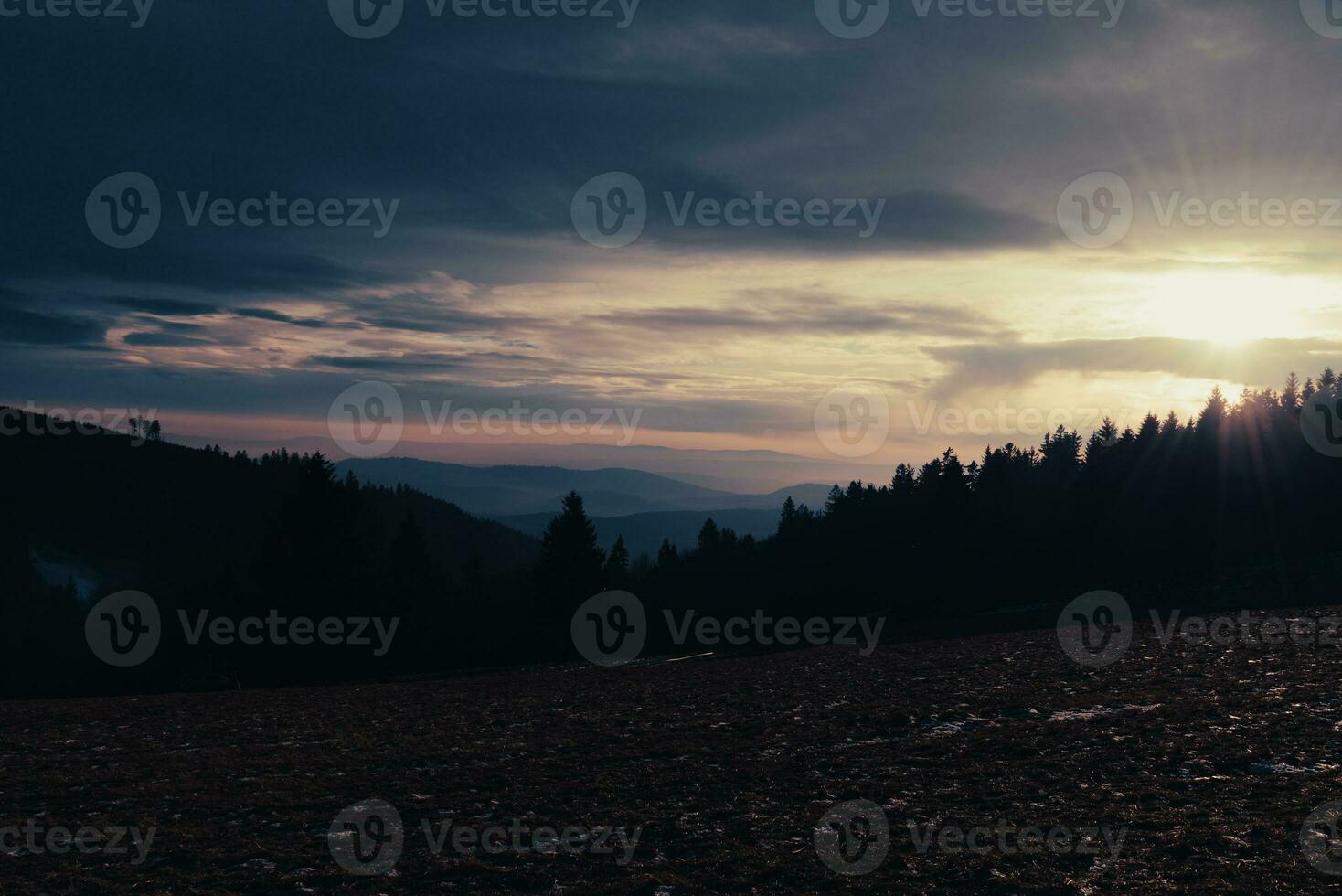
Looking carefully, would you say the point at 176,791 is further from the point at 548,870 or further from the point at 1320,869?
the point at 1320,869

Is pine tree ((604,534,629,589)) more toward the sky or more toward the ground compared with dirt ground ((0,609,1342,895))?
more toward the ground

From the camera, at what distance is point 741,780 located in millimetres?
15906

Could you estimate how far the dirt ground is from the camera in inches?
440

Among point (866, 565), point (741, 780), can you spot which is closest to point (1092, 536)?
point (866, 565)

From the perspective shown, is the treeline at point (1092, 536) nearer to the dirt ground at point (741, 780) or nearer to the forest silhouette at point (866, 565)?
the forest silhouette at point (866, 565)

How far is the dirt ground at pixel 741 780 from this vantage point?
36.7ft

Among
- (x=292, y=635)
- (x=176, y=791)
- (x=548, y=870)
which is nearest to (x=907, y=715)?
(x=548, y=870)

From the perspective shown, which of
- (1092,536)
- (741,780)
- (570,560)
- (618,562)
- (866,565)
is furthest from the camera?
(866,565)

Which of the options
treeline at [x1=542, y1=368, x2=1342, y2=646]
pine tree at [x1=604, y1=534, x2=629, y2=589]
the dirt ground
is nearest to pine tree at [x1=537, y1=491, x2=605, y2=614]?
treeline at [x1=542, y1=368, x2=1342, y2=646]

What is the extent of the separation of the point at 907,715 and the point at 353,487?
43922mm

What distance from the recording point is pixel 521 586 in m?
79.1

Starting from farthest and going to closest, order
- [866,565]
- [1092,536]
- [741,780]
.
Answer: [866,565]
[1092,536]
[741,780]

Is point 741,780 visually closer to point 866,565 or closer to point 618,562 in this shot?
point 618,562

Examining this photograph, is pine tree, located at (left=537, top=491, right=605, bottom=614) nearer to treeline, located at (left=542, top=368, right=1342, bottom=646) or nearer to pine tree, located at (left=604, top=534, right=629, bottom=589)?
treeline, located at (left=542, top=368, right=1342, bottom=646)
